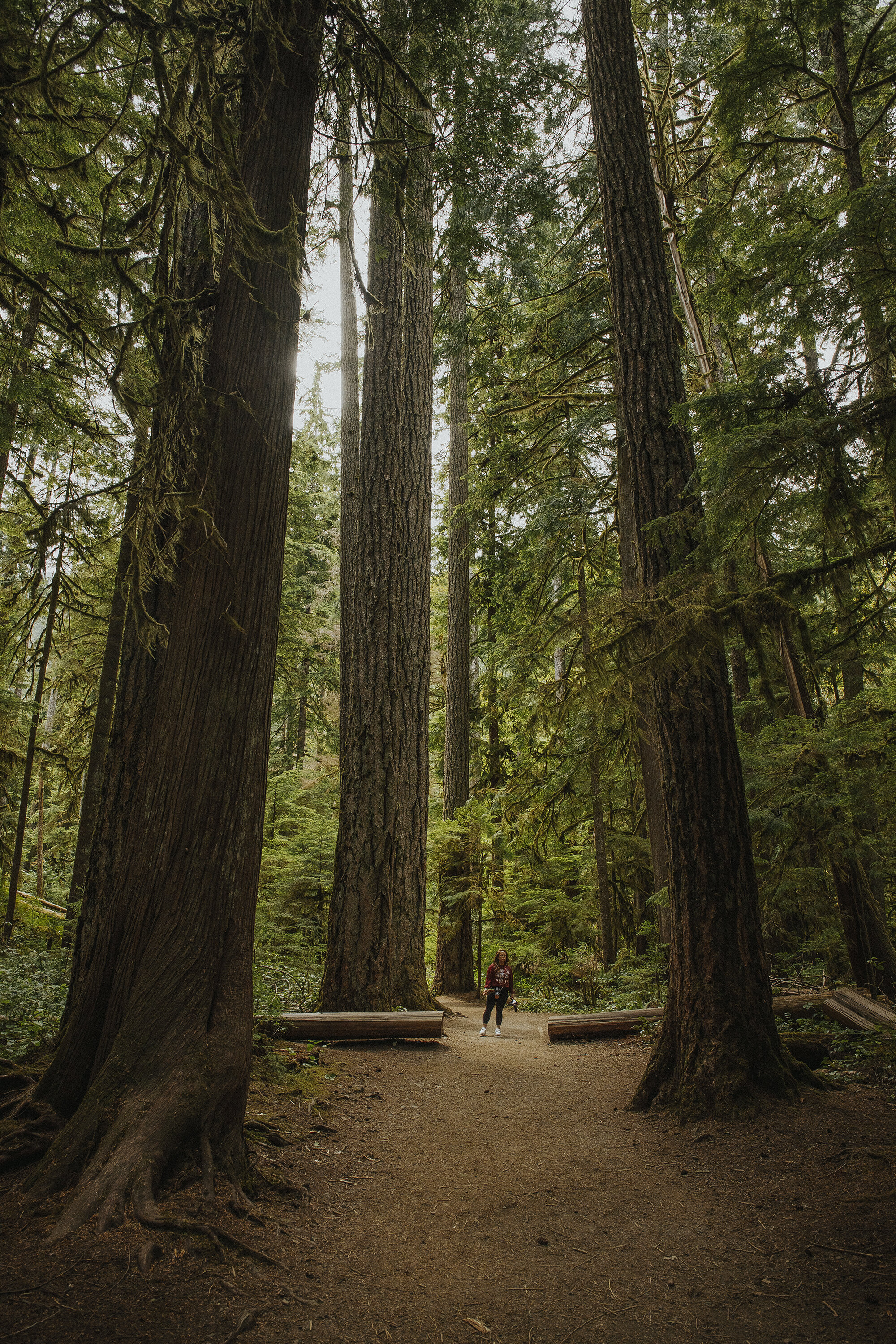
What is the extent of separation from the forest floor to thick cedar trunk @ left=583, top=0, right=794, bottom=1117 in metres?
0.38

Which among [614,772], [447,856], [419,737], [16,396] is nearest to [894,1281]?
[419,737]

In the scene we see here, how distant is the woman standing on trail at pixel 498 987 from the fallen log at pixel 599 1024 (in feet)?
3.11

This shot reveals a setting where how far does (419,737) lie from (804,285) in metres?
5.80

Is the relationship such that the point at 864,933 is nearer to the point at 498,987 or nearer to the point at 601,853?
the point at 498,987

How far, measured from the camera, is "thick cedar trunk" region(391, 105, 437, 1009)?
25.5 ft

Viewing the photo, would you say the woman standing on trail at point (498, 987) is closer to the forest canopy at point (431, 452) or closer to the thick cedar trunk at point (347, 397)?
the forest canopy at point (431, 452)

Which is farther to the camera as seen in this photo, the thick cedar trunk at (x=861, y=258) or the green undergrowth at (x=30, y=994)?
the green undergrowth at (x=30, y=994)

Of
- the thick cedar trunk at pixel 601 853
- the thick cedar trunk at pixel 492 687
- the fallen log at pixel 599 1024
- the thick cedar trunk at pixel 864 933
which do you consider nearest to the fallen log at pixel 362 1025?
the fallen log at pixel 599 1024

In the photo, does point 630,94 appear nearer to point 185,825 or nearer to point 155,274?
point 155,274

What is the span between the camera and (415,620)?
8.72 metres

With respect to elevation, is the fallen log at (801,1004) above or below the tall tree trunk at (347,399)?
below

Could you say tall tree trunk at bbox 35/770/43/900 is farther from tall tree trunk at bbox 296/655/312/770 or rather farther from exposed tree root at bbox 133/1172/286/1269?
exposed tree root at bbox 133/1172/286/1269

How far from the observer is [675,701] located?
208 inches

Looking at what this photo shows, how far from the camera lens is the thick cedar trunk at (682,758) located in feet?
15.5
